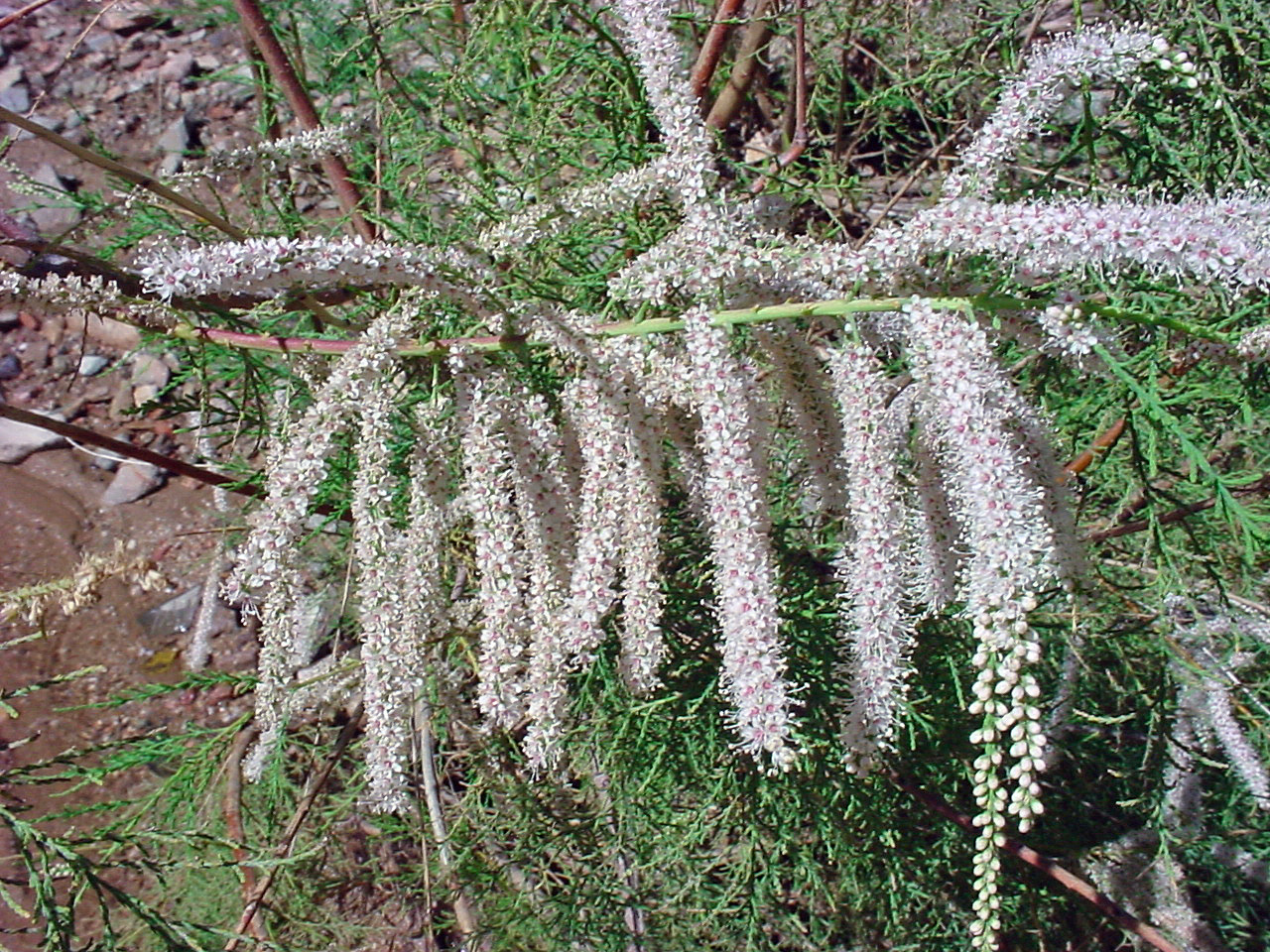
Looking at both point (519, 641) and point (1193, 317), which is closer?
point (519, 641)

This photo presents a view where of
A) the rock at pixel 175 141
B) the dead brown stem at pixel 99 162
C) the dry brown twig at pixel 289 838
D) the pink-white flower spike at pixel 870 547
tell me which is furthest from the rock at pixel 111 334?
the pink-white flower spike at pixel 870 547

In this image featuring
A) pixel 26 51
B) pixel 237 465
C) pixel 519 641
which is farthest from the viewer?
pixel 26 51

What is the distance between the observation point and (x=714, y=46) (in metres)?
2.99

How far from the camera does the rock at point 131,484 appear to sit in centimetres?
471

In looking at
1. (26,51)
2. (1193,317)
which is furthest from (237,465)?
(26,51)

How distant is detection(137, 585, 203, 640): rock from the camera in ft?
14.6

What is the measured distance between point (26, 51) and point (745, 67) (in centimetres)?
425

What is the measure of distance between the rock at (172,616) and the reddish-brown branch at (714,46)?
3127 mm

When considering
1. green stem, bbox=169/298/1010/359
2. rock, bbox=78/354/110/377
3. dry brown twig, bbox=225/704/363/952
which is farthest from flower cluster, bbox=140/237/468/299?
rock, bbox=78/354/110/377

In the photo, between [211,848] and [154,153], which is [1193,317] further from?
[154,153]

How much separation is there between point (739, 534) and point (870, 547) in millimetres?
264

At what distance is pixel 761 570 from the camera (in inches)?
68.2

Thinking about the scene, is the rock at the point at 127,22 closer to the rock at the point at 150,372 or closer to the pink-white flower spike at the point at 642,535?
the rock at the point at 150,372

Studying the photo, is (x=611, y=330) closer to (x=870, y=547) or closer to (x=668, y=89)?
(x=668, y=89)
